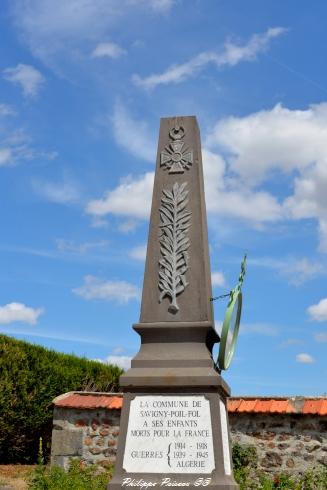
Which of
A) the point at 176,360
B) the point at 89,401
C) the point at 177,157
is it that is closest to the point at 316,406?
the point at 89,401

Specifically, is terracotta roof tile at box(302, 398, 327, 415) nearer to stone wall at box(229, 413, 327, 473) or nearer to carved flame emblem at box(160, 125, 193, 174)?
stone wall at box(229, 413, 327, 473)

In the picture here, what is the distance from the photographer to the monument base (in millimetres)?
6461

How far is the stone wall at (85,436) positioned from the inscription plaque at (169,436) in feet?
18.2

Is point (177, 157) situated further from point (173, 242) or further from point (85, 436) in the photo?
point (85, 436)

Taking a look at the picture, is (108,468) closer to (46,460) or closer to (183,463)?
(46,460)

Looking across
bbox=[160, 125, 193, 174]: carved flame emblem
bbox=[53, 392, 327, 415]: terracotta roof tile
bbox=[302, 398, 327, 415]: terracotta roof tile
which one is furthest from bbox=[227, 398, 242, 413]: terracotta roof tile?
bbox=[160, 125, 193, 174]: carved flame emblem

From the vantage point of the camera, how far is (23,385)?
14.3 meters

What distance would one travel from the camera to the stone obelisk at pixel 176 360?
21.4ft

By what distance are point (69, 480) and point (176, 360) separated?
401 centimetres

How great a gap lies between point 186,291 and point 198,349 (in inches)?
25.3

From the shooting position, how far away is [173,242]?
24.3 ft

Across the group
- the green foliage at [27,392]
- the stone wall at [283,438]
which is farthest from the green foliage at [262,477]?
the green foliage at [27,392]

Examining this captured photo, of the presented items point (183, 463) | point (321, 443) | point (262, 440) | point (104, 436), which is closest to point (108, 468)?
point (104, 436)

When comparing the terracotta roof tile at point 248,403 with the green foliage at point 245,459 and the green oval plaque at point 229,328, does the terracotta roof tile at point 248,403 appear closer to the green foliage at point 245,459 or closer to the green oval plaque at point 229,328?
the green foliage at point 245,459
